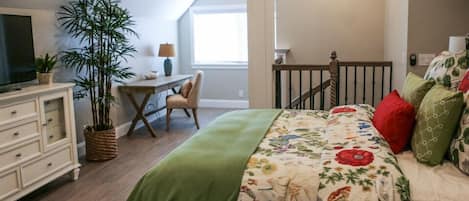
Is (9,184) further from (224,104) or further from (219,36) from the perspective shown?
(219,36)

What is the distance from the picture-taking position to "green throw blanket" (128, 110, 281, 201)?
1958 millimetres

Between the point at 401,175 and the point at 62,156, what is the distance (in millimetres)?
2996

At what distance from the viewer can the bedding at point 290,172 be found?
182 centimetres

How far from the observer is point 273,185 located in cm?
190

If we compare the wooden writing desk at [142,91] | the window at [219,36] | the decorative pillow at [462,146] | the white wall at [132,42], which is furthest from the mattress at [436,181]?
the window at [219,36]

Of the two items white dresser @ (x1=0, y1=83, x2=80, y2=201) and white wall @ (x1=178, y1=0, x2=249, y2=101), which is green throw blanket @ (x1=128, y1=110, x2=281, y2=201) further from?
white wall @ (x1=178, y1=0, x2=249, y2=101)

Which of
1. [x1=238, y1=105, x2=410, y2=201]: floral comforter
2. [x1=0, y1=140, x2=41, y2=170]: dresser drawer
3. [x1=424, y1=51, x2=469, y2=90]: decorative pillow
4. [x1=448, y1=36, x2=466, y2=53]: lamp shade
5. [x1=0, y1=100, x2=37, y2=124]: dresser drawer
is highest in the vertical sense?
[x1=448, y1=36, x2=466, y2=53]: lamp shade

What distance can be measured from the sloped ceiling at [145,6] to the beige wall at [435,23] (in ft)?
11.5

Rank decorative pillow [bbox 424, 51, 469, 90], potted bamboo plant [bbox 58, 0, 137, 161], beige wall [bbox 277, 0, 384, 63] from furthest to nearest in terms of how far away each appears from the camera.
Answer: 1. beige wall [bbox 277, 0, 384, 63]
2. potted bamboo plant [bbox 58, 0, 137, 161]
3. decorative pillow [bbox 424, 51, 469, 90]

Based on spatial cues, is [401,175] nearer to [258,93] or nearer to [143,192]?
[143,192]

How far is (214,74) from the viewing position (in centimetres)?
771

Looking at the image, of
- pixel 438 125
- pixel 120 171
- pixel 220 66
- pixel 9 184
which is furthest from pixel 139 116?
pixel 438 125

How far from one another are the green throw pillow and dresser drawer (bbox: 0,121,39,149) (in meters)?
2.80

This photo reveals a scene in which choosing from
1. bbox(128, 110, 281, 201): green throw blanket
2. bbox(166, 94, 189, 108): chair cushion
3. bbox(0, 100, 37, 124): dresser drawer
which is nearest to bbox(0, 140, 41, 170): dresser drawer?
bbox(0, 100, 37, 124): dresser drawer
